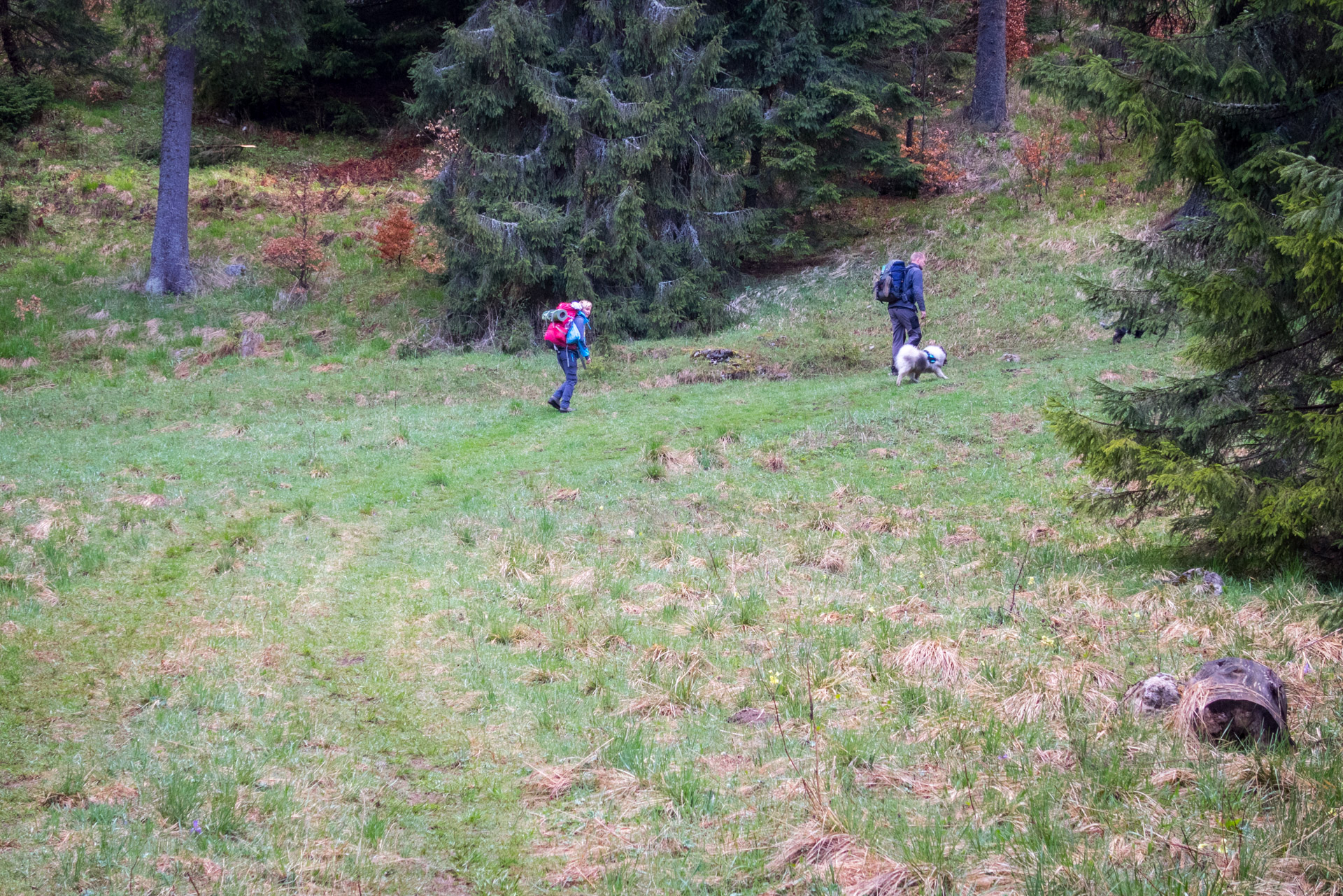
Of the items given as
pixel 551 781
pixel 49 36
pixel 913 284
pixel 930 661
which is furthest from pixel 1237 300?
pixel 49 36

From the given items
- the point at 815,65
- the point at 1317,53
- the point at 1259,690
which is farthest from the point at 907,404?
the point at 815,65

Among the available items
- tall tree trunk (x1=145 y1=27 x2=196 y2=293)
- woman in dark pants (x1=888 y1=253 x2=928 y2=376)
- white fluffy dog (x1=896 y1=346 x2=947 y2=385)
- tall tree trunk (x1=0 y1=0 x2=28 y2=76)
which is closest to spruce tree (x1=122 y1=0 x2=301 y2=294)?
tall tree trunk (x1=145 y1=27 x2=196 y2=293)

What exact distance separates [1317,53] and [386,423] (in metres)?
11.8

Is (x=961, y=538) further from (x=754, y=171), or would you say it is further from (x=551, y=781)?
(x=754, y=171)

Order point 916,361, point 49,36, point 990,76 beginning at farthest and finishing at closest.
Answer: point 990,76 < point 49,36 < point 916,361

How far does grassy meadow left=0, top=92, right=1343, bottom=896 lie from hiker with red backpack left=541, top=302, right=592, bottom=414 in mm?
578

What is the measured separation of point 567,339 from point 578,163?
8.16 m

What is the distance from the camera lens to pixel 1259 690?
447 centimetres

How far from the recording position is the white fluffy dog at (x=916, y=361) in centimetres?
1534

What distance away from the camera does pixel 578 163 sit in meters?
21.5

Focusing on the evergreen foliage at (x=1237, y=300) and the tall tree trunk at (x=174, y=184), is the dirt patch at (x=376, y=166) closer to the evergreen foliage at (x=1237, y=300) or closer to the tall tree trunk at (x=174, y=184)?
the tall tree trunk at (x=174, y=184)

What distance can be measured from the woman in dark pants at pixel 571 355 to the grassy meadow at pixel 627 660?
53 centimetres

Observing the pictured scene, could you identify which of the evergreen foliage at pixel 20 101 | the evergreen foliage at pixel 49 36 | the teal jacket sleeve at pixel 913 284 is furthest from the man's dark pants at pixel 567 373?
the evergreen foliage at pixel 20 101

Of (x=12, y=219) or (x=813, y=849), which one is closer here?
(x=813, y=849)
